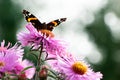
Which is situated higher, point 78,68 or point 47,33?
point 47,33

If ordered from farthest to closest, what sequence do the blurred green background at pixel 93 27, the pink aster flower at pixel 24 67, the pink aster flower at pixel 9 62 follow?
the blurred green background at pixel 93 27, the pink aster flower at pixel 24 67, the pink aster flower at pixel 9 62

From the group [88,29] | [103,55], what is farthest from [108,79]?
[88,29]

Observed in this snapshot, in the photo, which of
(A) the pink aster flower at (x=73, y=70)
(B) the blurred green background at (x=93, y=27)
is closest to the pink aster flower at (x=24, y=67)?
(A) the pink aster flower at (x=73, y=70)

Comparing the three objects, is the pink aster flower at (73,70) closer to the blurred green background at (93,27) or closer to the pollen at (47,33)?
the pollen at (47,33)

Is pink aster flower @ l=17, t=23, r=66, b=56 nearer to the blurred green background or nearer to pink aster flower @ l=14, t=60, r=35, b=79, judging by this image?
pink aster flower @ l=14, t=60, r=35, b=79

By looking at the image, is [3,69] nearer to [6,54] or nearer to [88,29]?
[6,54]

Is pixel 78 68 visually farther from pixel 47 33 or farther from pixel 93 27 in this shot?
pixel 93 27

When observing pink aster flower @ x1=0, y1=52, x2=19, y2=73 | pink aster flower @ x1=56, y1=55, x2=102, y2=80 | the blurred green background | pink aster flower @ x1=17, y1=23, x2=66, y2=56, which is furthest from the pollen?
the blurred green background

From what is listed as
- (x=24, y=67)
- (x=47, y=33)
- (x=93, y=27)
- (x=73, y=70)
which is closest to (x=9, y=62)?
(x=24, y=67)
